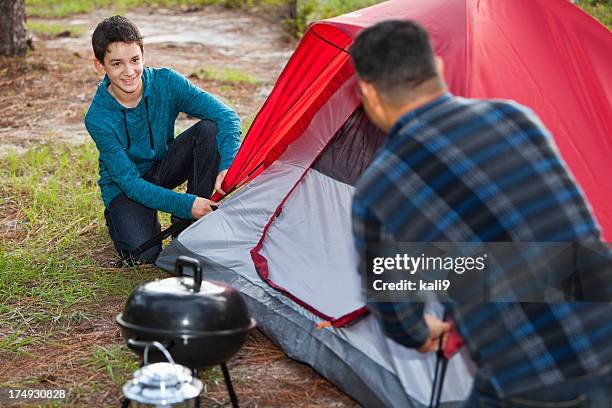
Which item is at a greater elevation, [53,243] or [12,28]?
[12,28]

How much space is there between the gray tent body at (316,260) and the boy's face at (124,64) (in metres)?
0.72

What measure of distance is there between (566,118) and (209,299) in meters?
1.45

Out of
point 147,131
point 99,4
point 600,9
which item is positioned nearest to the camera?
point 147,131

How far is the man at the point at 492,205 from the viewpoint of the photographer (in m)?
1.97

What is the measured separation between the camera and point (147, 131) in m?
4.39

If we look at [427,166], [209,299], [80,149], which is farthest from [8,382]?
[80,149]

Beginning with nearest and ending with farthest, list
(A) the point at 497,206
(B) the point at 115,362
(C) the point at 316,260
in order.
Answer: (A) the point at 497,206, (B) the point at 115,362, (C) the point at 316,260

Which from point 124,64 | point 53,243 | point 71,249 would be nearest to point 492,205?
point 124,64

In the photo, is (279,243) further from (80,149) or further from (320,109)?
(80,149)

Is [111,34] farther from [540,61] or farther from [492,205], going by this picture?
[492,205]

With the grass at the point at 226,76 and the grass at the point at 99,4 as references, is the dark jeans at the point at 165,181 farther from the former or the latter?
the grass at the point at 99,4

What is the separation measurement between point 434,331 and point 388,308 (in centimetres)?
18

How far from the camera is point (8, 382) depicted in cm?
329

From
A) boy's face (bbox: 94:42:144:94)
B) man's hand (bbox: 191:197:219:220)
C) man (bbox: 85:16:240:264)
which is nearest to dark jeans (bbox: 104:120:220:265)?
man (bbox: 85:16:240:264)
